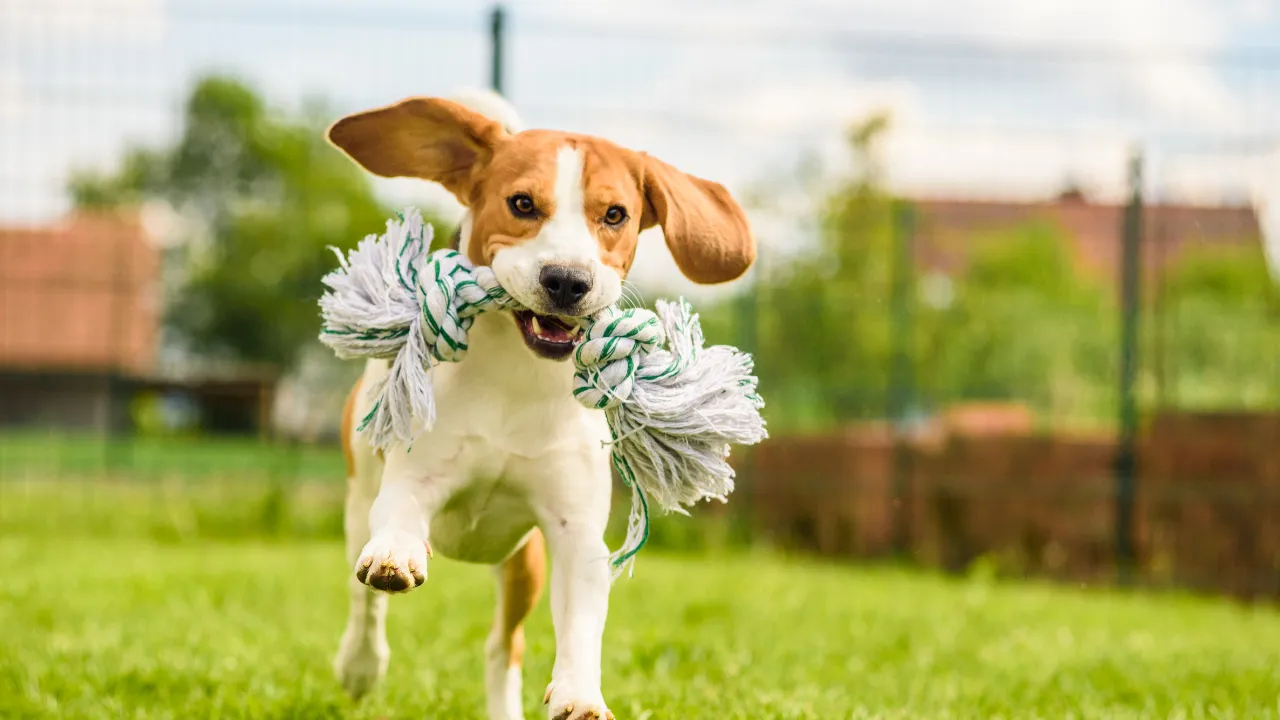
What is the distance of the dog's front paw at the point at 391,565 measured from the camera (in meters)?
2.30

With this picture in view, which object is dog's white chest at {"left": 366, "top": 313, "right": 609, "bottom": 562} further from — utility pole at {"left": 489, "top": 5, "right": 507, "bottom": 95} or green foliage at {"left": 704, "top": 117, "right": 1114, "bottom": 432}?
green foliage at {"left": 704, "top": 117, "right": 1114, "bottom": 432}

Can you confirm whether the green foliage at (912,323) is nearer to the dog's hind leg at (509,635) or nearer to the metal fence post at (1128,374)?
the metal fence post at (1128,374)

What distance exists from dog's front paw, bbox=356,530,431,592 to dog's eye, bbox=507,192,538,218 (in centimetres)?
64

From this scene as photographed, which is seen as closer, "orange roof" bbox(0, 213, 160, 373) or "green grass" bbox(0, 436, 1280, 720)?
"green grass" bbox(0, 436, 1280, 720)

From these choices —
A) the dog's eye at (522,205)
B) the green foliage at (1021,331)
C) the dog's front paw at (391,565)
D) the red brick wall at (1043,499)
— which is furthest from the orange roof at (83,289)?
the dog's front paw at (391,565)

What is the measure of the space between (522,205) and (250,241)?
12.8 m

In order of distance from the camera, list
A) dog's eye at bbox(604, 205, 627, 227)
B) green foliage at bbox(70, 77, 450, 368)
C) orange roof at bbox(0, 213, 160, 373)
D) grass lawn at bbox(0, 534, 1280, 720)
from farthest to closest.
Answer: green foliage at bbox(70, 77, 450, 368), orange roof at bbox(0, 213, 160, 373), grass lawn at bbox(0, 534, 1280, 720), dog's eye at bbox(604, 205, 627, 227)

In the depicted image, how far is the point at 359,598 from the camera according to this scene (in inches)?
133

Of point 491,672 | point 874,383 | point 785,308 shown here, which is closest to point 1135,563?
point 874,383

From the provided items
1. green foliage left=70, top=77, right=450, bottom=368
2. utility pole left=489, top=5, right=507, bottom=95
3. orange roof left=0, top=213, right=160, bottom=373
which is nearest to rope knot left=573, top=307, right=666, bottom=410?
green foliage left=70, top=77, right=450, bottom=368

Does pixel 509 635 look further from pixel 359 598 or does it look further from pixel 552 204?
pixel 552 204

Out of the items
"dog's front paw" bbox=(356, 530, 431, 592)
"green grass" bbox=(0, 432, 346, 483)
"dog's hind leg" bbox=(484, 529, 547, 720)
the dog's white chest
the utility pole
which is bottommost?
"green grass" bbox=(0, 432, 346, 483)

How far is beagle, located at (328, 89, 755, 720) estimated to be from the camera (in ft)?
7.93

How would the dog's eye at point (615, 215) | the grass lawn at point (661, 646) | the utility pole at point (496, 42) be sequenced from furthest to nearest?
the utility pole at point (496, 42)
the grass lawn at point (661, 646)
the dog's eye at point (615, 215)
